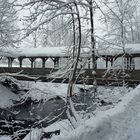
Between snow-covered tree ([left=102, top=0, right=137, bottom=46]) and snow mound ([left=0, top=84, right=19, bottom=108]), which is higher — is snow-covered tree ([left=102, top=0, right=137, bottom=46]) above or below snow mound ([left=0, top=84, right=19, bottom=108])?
above

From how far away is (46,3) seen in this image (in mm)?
5141

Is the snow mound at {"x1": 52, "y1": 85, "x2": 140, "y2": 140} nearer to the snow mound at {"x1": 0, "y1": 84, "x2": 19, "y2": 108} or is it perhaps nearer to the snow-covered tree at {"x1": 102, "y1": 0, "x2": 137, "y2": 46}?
the snow-covered tree at {"x1": 102, "y1": 0, "x2": 137, "y2": 46}

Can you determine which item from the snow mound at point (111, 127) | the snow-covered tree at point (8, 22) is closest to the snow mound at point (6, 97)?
the snow-covered tree at point (8, 22)

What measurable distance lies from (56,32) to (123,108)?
7.52 ft

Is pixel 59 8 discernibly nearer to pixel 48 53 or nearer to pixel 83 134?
pixel 83 134

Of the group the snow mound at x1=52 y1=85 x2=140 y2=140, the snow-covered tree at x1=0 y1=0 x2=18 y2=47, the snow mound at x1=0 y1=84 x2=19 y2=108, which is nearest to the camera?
the snow mound at x1=52 y1=85 x2=140 y2=140

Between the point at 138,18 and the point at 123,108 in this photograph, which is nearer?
the point at 123,108

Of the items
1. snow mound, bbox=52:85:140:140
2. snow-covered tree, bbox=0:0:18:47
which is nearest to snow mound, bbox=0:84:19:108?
snow-covered tree, bbox=0:0:18:47

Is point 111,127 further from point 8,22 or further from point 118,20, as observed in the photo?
point 118,20

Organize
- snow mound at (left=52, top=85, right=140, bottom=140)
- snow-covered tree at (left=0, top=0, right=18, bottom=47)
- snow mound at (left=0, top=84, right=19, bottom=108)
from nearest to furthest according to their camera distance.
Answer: snow mound at (left=52, top=85, right=140, bottom=140) → snow-covered tree at (left=0, top=0, right=18, bottom=47) → snow mound at (left=0, top=84, right=19, bottom=108)

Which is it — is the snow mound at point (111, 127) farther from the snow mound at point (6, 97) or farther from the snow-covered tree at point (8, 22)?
the snow mound at point (6, 97)

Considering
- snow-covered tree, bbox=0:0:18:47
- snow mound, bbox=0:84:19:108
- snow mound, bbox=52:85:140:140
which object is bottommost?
snow mound, bbox=0:84:19:108

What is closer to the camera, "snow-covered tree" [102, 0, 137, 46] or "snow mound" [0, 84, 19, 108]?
"snow-covered tree" [102, 0, 137, 46]

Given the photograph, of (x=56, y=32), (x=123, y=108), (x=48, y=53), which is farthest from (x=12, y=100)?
(x=123, y=108)
